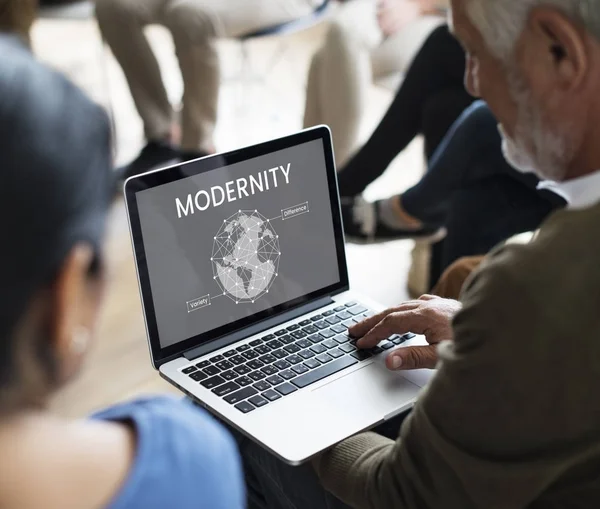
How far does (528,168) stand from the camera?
38.0 inches

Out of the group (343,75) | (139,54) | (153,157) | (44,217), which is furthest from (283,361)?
(139,54)

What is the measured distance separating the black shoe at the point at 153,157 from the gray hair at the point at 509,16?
204cm

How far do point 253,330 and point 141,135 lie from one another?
2.18 meters

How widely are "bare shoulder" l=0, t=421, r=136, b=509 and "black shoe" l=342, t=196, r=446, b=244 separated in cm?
157

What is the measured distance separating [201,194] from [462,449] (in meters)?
0.51

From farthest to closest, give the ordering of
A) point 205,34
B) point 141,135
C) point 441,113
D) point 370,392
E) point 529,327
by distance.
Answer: point 141,135
point 205,34
point 441,113
point 370,392
point 529,327

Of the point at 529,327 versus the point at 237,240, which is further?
the point at 237,240

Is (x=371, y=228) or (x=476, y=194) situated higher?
(x=476, y=194)

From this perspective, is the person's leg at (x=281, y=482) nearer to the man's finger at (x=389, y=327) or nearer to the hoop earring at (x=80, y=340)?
the man's finger at (x=389, y=327)

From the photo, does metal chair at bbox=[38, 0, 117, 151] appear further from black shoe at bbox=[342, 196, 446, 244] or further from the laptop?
the laptop

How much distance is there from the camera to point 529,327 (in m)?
0.80

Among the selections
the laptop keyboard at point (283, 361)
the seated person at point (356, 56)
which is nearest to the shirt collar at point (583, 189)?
the laptop keyboard at point (283, 361)

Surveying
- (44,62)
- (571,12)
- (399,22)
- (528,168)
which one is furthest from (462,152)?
(44,62)

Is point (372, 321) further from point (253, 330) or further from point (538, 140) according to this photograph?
point (538, 140)
